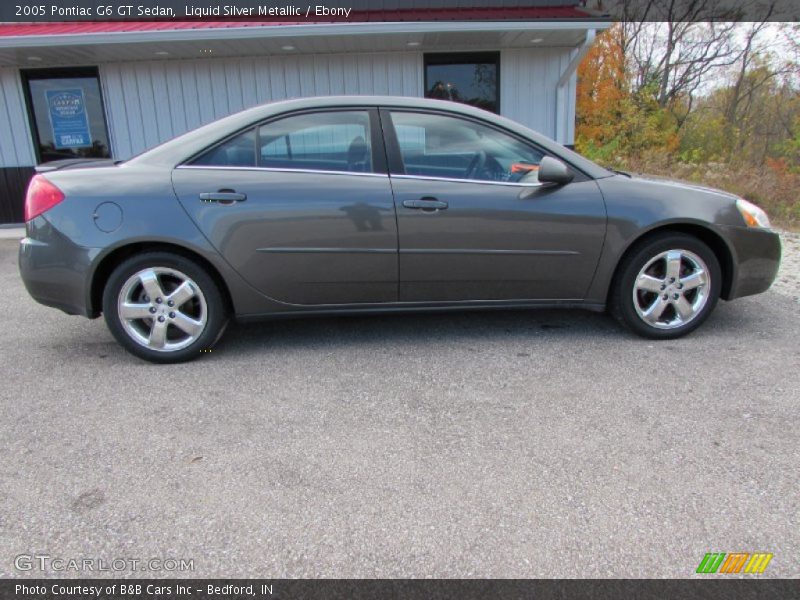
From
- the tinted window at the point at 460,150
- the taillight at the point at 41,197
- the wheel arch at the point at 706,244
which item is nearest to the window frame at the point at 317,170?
the tinted window at the point at 460,150

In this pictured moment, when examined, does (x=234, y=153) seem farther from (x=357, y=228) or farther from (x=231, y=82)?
(x=231, y=82)

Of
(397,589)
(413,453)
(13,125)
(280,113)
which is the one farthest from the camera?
(13,125)

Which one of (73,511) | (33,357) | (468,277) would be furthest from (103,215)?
(468,277)

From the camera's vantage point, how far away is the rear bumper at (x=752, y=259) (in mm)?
3770

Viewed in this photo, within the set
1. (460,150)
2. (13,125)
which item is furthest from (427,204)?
(13,125)

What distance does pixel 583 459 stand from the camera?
8.16 feet

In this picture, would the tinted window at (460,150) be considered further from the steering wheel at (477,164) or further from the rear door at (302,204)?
the rear door at (302,204)

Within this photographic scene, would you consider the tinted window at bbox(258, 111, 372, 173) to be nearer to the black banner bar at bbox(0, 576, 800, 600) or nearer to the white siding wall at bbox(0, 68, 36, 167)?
the black banner bar at bbox(0, 576, 800, 600)

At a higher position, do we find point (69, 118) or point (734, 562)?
point (69, 118)

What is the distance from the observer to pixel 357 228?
3.51 m

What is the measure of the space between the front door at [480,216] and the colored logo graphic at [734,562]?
6.66ft

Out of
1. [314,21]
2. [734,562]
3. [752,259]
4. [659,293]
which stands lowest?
[734,562]

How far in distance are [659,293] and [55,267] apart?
3763 mm

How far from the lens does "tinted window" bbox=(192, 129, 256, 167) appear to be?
3.51m
